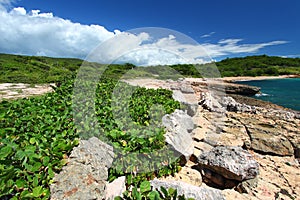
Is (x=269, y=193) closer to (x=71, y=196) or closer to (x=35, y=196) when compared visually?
(x=71, y=196)

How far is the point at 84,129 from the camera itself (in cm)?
298

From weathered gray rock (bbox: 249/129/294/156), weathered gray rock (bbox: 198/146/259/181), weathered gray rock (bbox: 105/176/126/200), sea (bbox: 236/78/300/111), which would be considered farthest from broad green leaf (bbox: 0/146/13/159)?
sea (bbox: 236/78/300/111)

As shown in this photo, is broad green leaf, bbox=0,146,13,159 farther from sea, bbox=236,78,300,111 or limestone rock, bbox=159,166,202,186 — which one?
sea, bbox=236,78,300,111

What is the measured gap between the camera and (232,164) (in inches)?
130

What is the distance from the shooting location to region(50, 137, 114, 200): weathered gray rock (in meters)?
1.85

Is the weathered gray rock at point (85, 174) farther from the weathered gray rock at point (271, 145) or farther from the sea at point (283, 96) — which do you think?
the sea at point (283, 96)

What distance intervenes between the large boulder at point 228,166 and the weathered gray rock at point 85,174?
1920 mm

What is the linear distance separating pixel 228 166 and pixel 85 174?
2448 mm

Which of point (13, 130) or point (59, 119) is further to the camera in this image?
point (59, 119)

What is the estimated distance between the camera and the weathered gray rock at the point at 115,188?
2.12m

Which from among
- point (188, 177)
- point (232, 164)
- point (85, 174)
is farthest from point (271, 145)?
point (85, 174)

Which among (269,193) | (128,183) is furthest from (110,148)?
(269,193)

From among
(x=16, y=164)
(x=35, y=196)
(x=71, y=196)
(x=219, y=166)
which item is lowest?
(x=219, y=166)

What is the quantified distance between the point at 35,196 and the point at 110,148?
3.79 ft
